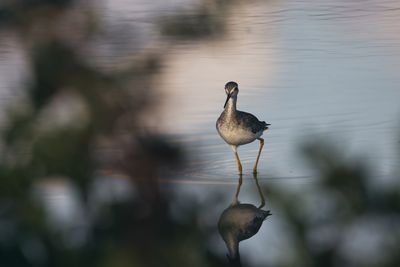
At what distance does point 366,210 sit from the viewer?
78.5 inches

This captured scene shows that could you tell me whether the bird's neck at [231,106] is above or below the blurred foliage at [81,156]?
below

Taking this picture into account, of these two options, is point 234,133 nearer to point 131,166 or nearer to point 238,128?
point 238,128

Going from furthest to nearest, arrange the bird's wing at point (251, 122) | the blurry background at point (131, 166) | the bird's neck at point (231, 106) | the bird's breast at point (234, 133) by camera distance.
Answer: the bird's neck at point (231, 106) < the bird's wing at point (251, 122) < the bird's breast at point (234, 133) < the blurry background at point (131, 166)

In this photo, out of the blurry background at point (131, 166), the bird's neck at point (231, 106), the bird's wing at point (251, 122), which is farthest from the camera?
the bird's neck at point (231, 106)

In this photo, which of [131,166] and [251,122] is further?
[251,122]

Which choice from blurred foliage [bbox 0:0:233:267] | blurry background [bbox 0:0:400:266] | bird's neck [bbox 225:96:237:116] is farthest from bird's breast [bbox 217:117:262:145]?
blurred foliage [bbox 0:0:233:267]

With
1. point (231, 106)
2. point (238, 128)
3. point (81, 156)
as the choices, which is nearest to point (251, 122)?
point (238, 128)

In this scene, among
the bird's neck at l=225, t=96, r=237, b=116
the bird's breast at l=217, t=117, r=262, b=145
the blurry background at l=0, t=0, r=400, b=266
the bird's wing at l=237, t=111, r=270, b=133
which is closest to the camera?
the blurry background at l=0, t=0, r=400, b=266

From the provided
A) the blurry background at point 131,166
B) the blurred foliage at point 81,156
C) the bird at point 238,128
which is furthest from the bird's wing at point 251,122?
the blurred foliage at point 81,156

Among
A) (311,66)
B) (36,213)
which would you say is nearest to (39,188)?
(36,213)

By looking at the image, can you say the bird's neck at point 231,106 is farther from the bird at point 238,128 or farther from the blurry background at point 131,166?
the blurry background at point 131,166

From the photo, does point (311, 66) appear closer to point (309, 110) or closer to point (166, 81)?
point (309, 110)

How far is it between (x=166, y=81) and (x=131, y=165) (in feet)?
0.48

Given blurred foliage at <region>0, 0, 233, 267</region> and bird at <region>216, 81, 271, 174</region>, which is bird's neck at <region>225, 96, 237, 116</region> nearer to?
bird at <region>216, 81, 271, 174</region>
